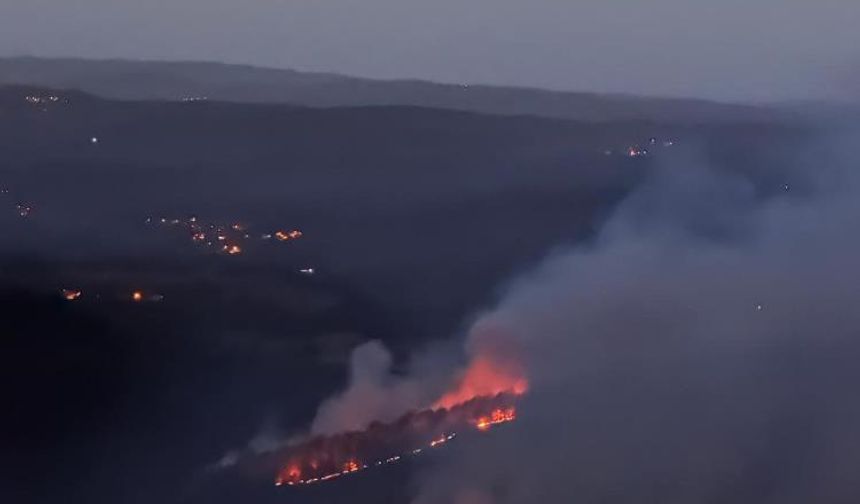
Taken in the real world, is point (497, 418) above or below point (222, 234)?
below

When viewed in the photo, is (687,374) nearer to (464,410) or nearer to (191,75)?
(464,410)

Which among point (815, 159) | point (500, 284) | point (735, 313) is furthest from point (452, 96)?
point (735, 313)

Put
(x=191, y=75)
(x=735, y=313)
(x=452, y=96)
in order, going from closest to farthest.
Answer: (x=735, y=313), (x=452, y=96), (x=191, y=75)

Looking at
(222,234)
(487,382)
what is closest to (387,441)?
(487,382)

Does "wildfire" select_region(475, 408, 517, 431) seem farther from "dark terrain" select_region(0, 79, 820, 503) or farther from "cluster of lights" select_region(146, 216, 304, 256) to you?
"cluster of lights" select_region(146, 216, 304, 256)

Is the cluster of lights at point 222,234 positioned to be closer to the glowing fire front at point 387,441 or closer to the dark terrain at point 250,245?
the dark terrain at point 250,245

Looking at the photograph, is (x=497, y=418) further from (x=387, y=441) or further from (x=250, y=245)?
(x=250, y=245)

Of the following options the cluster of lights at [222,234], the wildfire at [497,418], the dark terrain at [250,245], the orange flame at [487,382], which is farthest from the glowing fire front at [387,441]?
the cluster of lights at [222,234]

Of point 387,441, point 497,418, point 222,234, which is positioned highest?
point 222,234
